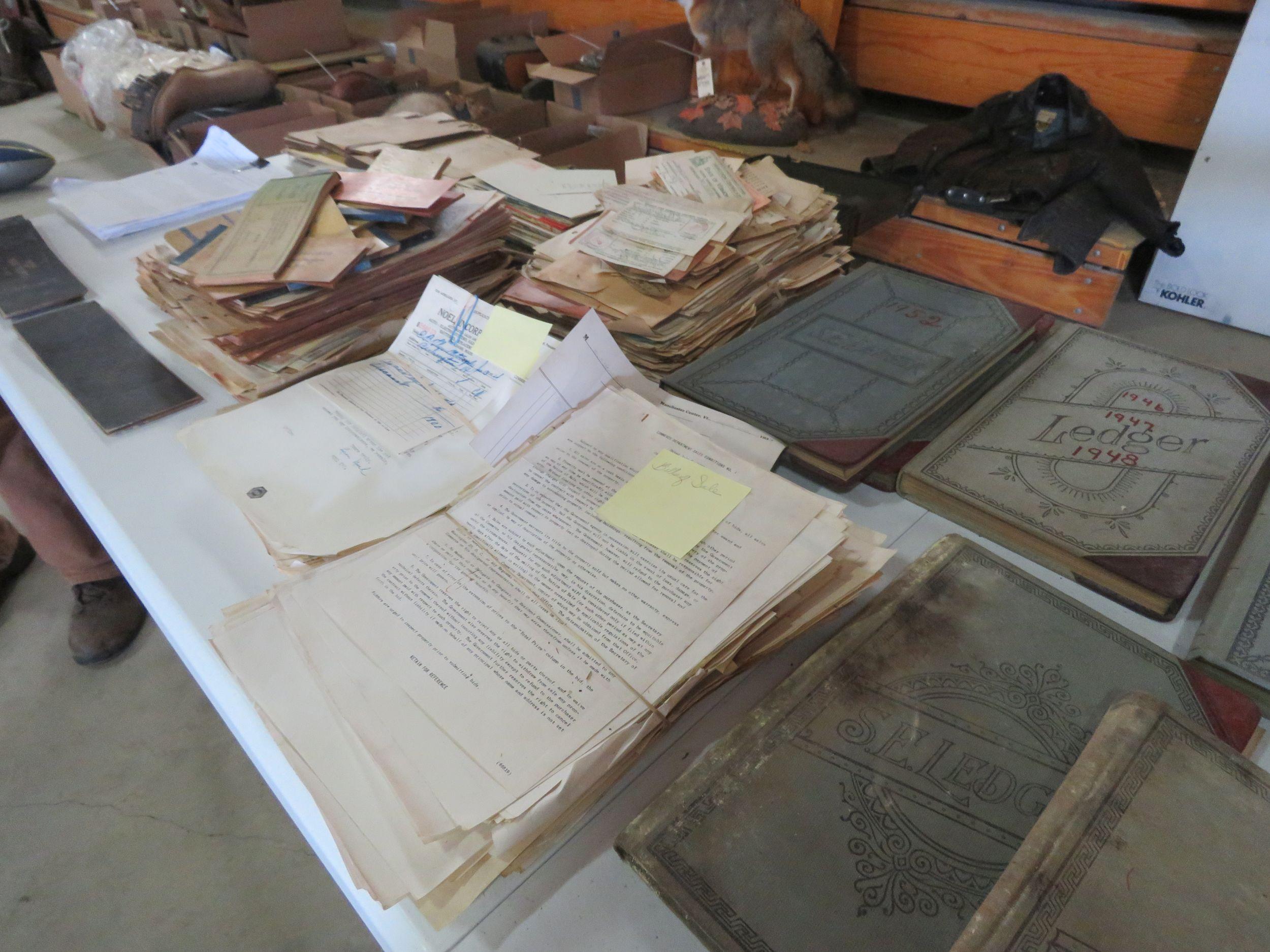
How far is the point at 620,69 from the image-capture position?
227 cm

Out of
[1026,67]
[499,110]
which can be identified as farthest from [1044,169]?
[499,110]

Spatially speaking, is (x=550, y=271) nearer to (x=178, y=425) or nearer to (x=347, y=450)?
(x=347, y=450)

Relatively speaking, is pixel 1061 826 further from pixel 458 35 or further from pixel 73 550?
pixel 458 35

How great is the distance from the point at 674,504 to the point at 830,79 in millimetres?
1997

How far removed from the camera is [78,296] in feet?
4.08

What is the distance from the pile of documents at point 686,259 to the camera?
1.03 meters

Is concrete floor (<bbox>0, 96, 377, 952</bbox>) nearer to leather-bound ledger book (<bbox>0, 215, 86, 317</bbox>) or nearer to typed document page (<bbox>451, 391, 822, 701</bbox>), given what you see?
leather-bound ledger book (<bbox>0, 215, 86, 317</bbox>)

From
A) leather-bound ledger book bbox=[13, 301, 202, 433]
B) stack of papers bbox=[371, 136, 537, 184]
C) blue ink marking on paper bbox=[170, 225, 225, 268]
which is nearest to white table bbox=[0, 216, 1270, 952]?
leather-bound ledger book bbox=[13, 301, 202, 433]

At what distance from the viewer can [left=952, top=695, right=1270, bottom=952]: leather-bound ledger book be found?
441 mm

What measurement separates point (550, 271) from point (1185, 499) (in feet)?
2.73

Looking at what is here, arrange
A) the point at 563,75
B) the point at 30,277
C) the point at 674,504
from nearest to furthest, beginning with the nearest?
the point at 674,504, the point at 30,277, the point at 563,75

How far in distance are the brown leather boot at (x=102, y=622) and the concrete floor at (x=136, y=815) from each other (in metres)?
0.04

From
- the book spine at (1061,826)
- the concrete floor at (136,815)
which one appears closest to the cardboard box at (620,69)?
the concrete floor at (136,815)

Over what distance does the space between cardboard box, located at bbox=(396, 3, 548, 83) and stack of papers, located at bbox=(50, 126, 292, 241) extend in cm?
112
